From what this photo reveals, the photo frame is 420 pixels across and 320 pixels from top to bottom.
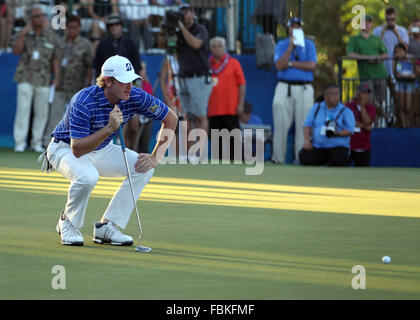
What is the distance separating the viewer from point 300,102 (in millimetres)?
18156

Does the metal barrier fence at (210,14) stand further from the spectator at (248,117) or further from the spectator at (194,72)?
the spectator at (194,72)

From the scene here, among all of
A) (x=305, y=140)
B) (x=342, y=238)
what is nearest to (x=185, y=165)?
(x=305, y=140)

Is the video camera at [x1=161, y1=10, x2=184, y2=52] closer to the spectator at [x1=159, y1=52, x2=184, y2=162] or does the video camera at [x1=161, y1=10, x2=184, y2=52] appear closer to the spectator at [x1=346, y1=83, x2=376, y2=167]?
the spectator at [x1=159, y1=52, x2=184, y2=162]

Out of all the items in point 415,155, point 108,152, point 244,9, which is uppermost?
point 244,9

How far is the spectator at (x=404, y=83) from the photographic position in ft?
60.3

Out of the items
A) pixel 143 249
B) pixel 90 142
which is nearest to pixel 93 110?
pixel 90 142

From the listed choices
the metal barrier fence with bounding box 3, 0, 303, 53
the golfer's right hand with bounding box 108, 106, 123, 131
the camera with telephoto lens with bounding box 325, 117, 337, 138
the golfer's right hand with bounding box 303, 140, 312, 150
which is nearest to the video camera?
the metal barrier fence with bounding box 3, 0, 303, 53

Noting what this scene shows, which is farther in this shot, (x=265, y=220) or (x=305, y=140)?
(x=305, y=140)

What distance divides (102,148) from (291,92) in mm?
9844

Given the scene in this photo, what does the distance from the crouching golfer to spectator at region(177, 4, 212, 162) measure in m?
8.55

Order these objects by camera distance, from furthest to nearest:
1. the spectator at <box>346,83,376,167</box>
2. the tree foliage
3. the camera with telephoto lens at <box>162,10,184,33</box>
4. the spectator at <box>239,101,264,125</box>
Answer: the tree foliage
the spectator at <box>239,101,264,125</box>
the spectator at <box>346,83,376,167</box>
the camera with telephoto lens at <box>162,10,184,33</box>

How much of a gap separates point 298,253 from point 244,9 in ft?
43.3

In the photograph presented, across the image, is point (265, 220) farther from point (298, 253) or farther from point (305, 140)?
point (305, 140)

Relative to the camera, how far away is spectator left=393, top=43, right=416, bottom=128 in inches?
724
